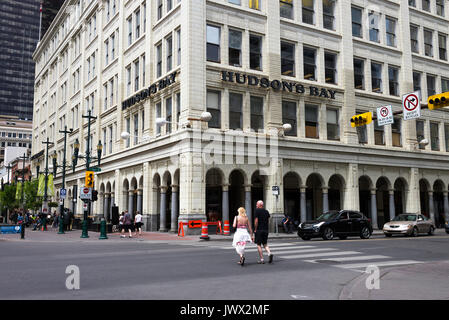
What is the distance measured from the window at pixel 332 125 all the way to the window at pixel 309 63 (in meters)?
2.97

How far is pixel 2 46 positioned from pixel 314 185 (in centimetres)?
17416

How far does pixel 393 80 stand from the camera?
124 feet

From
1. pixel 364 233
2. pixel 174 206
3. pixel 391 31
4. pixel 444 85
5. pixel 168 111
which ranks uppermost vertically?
pixel 391 31

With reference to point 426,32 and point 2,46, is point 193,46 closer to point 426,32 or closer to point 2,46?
point 426,32

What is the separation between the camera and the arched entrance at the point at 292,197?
3238 centimetres

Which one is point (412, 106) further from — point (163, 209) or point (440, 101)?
point (163, 209)

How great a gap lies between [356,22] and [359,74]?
438 cm

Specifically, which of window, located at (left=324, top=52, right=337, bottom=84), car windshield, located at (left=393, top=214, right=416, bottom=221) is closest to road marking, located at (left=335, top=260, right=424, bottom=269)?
car windshield, located at (left=393, top=214, right=416, bottom=221)

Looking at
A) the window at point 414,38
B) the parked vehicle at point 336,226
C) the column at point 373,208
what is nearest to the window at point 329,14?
the window at point 414,38

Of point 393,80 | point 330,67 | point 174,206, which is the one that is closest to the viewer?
point 174,206

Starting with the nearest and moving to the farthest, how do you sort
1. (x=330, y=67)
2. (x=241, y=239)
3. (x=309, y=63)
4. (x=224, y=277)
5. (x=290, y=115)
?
(x=224, y=277), (x=241, y=239), (x=290, y=115), (x=309, y=63), (x=330, y=67)

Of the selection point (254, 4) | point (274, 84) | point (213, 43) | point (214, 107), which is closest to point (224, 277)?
point (214, 107)

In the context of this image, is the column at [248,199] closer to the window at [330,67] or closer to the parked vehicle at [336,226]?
the parked vehicle at [336,226]

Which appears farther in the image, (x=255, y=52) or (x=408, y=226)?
(x=255, y=52)
